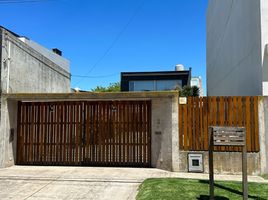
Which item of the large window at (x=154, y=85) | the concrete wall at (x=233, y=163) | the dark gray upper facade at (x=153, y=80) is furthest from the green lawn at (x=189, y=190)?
the dark gray upper facade at (x=153, y=80)

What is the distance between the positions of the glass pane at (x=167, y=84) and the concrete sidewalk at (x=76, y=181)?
18180 millimetres

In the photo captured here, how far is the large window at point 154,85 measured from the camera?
28.2m

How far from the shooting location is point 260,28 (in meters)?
9.76

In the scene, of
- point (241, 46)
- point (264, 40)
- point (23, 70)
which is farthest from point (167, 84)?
point (264, 40)

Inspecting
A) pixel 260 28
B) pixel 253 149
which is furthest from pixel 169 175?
pixel 260 28

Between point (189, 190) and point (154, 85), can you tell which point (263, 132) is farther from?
point (154, 85)

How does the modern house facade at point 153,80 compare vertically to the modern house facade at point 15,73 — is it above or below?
above

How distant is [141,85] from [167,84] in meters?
2.45

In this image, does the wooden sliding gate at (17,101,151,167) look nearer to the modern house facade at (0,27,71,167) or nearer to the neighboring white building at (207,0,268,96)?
the modern house facade at (0,27,71,167)

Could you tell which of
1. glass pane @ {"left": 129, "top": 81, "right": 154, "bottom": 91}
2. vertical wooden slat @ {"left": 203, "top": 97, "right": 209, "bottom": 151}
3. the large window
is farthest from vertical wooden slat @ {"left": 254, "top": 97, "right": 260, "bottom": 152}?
glass pane @ {"left": 129, "top": 81, "right": 154, "bottom": 91}

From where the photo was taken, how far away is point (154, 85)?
28297 mm

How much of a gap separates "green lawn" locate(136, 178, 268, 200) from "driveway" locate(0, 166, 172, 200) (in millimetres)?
428

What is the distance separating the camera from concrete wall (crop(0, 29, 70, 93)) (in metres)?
11.0

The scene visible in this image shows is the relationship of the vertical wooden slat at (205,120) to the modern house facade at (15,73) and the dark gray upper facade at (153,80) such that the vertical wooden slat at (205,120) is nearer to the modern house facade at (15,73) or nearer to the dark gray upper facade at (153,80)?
the modern house facade at (15,73)
